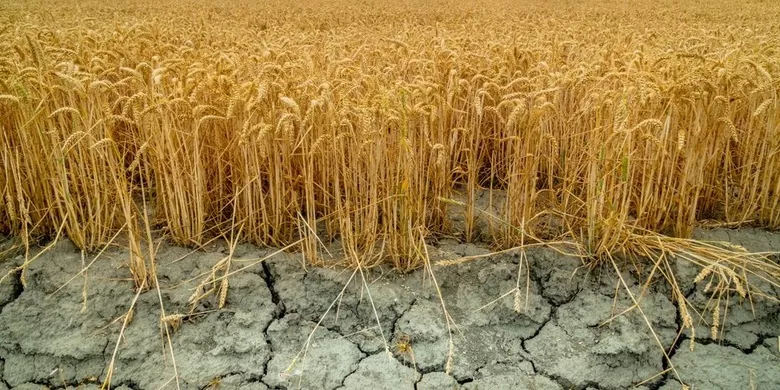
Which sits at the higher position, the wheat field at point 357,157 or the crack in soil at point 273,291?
the wheat field at point 357,157

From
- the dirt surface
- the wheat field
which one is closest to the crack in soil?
the dirt surface

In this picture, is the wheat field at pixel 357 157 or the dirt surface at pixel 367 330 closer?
the dirt surface at pixel 367 330

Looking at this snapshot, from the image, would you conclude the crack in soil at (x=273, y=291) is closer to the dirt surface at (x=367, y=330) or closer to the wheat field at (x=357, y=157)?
the dirt surface at (x=367, y=330)

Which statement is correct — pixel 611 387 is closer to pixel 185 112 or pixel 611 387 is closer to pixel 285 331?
pixel 285 331

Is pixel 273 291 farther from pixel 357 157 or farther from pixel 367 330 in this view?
pixel 357 157

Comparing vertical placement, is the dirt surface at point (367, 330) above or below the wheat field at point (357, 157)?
below

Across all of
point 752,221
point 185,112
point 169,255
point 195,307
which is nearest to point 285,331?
point 195,307

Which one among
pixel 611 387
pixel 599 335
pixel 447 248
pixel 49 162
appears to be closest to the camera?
pixel 611 387

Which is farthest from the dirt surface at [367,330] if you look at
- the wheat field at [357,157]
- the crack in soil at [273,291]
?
the wheat field at [357,157]
